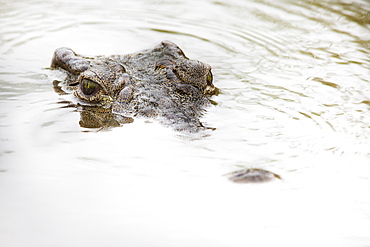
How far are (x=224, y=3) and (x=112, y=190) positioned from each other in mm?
5679

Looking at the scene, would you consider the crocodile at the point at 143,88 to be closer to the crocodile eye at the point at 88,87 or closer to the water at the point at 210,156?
the crocodile eye at the point at 88,87

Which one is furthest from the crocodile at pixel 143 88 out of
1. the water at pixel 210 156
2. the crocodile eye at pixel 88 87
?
the water at pixel 210 156

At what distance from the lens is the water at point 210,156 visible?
10.7 feet

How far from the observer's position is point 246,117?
15.9 feet

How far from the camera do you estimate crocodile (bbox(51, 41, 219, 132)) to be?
15.4 ft

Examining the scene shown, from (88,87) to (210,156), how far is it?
168 centimetres

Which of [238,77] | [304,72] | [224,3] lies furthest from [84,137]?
[224,3]

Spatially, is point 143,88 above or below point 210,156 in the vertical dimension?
above

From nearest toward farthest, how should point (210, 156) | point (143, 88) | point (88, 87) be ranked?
point (210, 156)
point (143, 88)
point (88, 87)

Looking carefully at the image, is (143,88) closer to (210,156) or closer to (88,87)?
(88,87)

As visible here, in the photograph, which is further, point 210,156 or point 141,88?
point 141,88

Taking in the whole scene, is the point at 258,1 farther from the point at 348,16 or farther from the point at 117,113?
the point at 117,113

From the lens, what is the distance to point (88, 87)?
514 centimetres

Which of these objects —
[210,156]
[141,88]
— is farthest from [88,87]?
[210,156]
